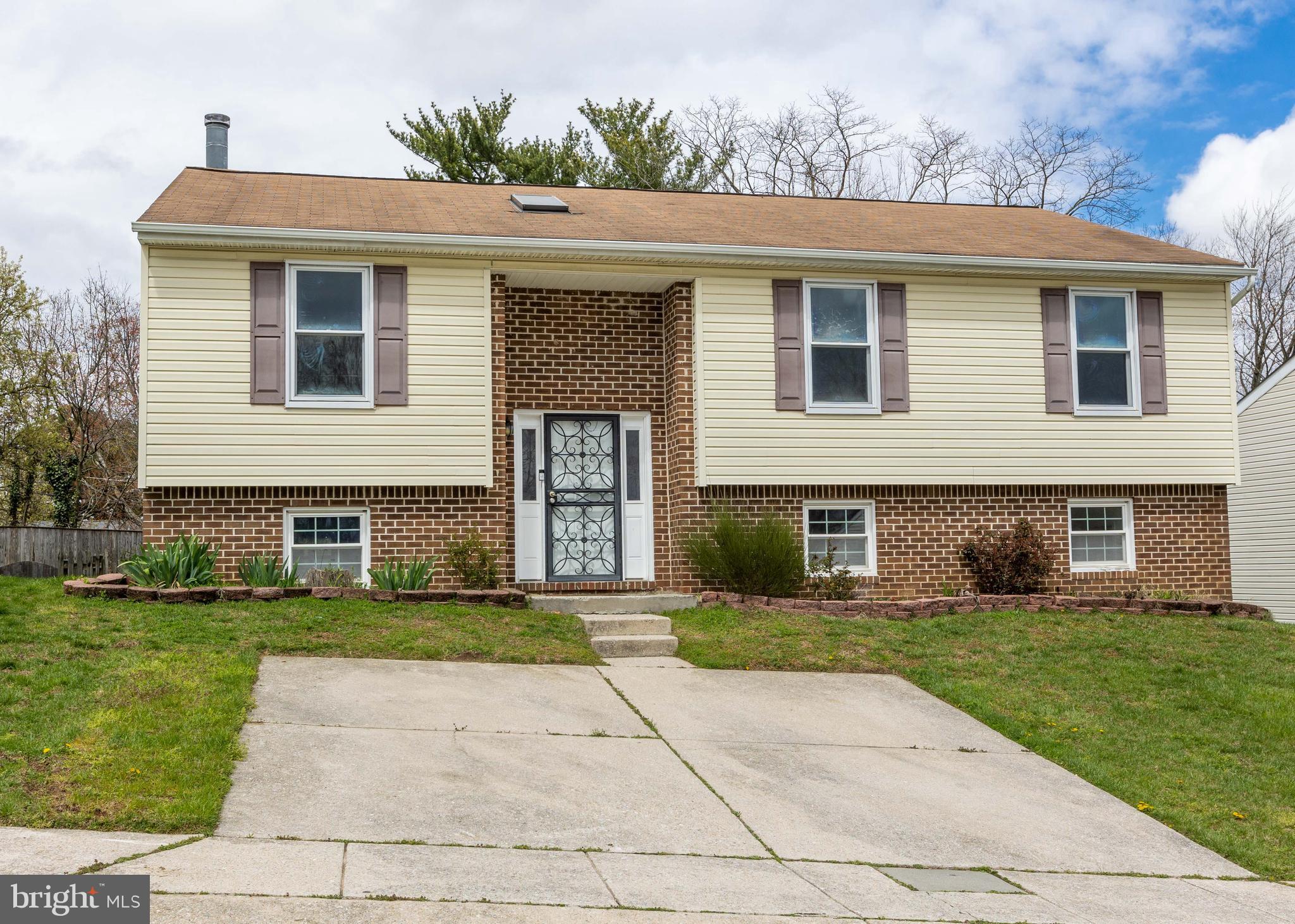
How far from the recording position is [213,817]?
5.70 m

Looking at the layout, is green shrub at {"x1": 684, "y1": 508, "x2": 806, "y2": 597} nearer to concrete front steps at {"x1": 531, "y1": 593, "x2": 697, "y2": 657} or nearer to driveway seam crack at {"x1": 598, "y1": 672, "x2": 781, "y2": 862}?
concrete front steps at {"x1": 531, "y1": 593, "x2": 697, "y2": 657}

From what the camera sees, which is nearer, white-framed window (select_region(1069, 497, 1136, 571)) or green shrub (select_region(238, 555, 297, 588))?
green shrub (select_region(238, 555, 297, 588))

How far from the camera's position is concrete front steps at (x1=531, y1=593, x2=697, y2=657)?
10.7 metres

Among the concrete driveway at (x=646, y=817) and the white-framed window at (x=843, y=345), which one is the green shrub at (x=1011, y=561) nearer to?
the white-framed window at (x=843, y=345)

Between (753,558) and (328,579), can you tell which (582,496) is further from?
(328,579)

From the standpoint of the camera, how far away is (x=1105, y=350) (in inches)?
567

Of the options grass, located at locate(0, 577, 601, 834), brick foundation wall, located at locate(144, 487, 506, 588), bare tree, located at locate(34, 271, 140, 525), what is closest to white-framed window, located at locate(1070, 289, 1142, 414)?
grass, located at locate(0, 577, 601, 834)

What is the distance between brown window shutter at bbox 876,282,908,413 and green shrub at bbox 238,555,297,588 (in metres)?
6.81

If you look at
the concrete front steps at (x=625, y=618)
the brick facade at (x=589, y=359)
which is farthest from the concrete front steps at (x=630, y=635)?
the brick facade at (x=589, y=359)

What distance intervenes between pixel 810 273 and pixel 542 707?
7.07 m

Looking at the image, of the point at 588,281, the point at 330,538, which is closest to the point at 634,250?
the point at 588,281

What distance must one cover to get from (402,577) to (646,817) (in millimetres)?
6146

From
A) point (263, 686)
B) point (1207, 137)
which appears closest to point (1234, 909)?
point (263, 686)

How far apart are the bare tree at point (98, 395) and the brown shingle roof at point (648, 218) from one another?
14.5 m
